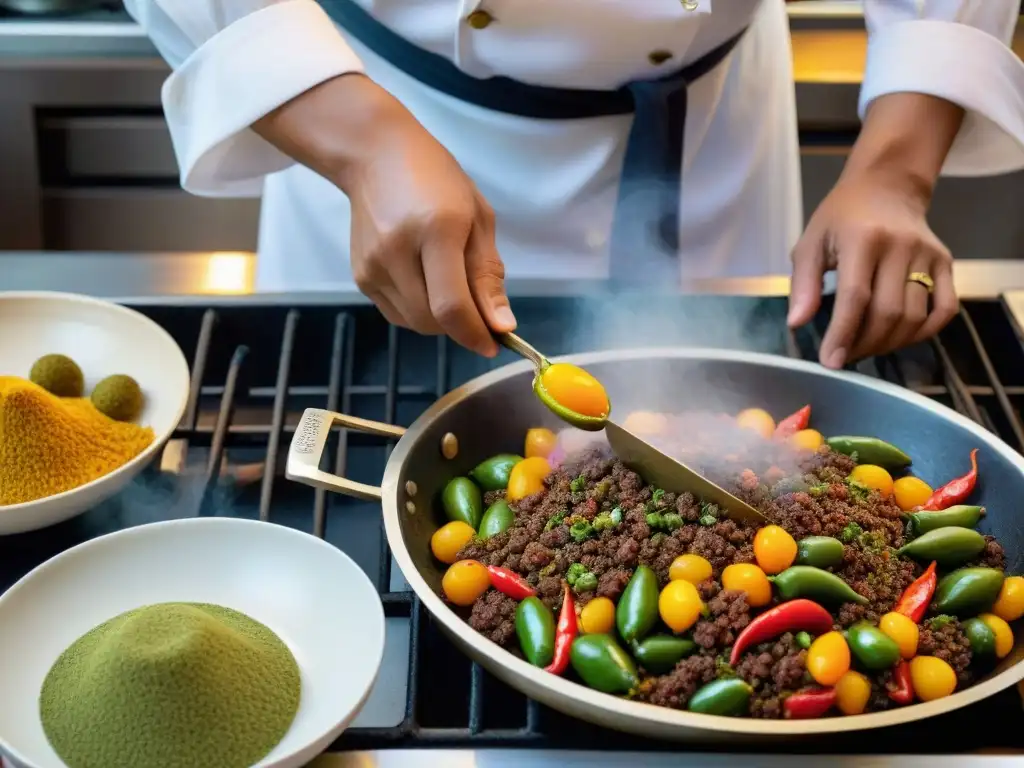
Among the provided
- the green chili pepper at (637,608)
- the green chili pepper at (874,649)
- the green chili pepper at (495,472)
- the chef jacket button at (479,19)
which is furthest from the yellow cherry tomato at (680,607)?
the chef jacket button at (479,19)

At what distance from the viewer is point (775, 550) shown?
722 millimetres

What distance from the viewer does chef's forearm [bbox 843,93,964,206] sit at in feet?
3.31

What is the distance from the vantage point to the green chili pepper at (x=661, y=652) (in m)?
0.67

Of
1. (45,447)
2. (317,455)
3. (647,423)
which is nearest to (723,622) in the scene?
(647,423)

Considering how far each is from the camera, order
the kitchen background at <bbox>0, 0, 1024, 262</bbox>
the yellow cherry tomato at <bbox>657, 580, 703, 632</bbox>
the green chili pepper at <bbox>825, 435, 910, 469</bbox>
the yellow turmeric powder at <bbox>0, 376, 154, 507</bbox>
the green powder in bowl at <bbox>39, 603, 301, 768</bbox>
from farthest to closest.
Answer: the kitchen background at <bbox>0, 0, 1024, 262</bbox>
the green chili pepper at <bbox>825, 435, 910, 469</bbox>
the yellow turmeric powder at <bbox>0, 376, 154, 507</bbox>
the yellow cherry tomato at <bbox>657, 580, 703, 632</bbox>
the green powder in bowl at <bbox>39, 603, 301, 768</bbox>

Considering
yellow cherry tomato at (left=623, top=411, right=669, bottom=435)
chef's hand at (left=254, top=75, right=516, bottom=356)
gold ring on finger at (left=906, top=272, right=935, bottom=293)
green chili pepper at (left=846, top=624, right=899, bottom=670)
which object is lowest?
green chili pepper at (left=846, top=624, right=899, bottom=670)

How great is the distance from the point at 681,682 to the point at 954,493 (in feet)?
1.15

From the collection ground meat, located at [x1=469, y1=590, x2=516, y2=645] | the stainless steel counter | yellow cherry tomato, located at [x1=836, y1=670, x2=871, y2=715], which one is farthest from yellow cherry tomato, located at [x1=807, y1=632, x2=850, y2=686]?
the stainless steel counter

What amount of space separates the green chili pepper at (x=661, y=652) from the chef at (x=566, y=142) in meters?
0.29

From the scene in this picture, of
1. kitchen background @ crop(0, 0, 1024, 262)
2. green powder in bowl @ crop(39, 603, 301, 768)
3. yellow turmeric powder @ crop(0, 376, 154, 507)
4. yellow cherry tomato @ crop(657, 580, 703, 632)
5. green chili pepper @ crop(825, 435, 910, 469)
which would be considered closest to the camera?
green powder in bowl @ crop(39, 603, 301, 768)

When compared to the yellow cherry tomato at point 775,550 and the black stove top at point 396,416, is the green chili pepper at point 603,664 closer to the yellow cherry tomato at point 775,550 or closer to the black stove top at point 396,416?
the black stove top at point 396,416

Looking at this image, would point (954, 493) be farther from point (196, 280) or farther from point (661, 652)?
point (196, 280)

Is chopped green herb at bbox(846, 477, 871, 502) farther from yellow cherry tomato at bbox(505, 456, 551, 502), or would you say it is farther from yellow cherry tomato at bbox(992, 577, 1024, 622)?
yellow cherry tomato at bbox(505, 456, 551, 502)

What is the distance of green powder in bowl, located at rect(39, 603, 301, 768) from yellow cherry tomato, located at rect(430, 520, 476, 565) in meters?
0.19
